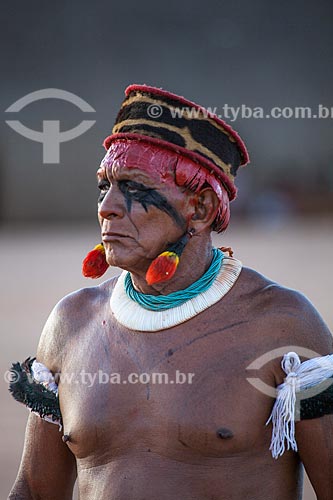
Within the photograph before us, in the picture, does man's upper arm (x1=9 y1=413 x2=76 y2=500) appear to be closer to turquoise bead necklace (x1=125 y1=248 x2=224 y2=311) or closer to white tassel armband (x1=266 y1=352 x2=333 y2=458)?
turquoise bead necklace (x1=125 y1=248 x2=224 y2=311)

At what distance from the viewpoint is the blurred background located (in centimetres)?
2825

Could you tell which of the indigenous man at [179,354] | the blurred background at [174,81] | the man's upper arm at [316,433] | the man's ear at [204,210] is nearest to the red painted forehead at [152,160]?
the indigenous man at [179,354]

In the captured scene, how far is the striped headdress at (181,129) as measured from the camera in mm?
2781

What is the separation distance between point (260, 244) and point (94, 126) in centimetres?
783

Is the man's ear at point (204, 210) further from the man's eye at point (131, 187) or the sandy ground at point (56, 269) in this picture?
the sandy ground at point (56, 269)

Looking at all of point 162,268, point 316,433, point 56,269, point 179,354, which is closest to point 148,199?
point 162,268

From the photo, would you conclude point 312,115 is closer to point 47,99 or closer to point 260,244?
point 47,99

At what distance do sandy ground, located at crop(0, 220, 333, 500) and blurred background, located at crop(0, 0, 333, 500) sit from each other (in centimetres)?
149

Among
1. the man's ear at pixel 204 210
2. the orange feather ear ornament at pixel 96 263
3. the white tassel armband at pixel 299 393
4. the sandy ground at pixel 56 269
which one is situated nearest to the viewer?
the white tassel armband at pixel 299 393

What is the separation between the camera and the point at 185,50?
29.4 meters

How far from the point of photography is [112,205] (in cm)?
280

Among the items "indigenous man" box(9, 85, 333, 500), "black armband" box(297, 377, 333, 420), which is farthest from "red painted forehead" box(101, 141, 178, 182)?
"black armband" box(297, 377, 333, 420)

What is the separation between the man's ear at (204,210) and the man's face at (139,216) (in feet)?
0.16

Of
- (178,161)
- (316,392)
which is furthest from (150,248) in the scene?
(316,392)
